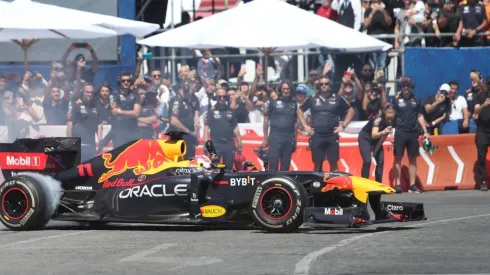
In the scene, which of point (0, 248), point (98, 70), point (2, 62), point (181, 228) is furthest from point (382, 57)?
point (0, 248)

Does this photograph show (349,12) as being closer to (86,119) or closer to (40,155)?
(86,119)

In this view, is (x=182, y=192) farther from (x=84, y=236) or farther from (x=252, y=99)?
(x=252, y=99)

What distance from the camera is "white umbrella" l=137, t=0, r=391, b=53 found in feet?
70.6

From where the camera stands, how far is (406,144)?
71.1 ft

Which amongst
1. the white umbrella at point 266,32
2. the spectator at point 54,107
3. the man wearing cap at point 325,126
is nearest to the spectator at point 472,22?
the white umbrella at point 266,32

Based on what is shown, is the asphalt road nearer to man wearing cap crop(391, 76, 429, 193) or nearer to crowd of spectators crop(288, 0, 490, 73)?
man wearing cap crop(391, 76, 429, 193)

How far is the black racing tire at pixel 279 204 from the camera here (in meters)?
13.6

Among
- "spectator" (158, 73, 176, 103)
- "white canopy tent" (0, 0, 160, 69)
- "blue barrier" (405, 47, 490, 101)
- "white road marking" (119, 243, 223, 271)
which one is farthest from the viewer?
"blue barrier" (405, 47, 490, 101)

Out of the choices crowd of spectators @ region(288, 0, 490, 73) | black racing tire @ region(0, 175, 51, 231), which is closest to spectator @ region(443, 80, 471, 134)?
crowd of spectators @ region(288, 0, 490, 73)

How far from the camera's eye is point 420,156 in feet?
72.7

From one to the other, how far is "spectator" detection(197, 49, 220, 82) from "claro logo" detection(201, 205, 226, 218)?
1067 cm

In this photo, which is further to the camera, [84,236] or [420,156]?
[420,156]

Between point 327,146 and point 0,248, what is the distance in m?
9.38

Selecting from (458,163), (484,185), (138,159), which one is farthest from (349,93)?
(138,159)
